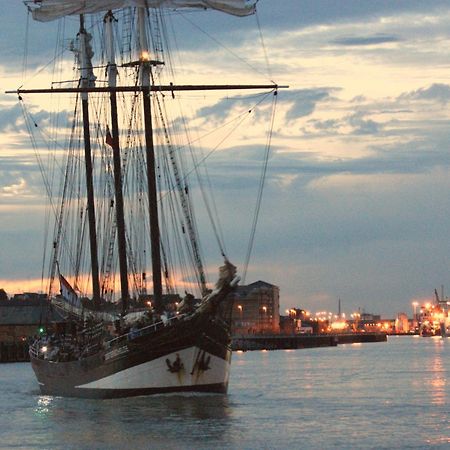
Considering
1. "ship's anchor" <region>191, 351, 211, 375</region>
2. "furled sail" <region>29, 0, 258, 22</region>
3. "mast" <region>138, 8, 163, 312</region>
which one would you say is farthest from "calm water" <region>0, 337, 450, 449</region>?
"furled sail" <region>29, 0, 258, 22</region>

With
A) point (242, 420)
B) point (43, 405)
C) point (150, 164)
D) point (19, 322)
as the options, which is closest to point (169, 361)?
point (242, 420)

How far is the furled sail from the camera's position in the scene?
59938mm

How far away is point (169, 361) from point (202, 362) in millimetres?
1412

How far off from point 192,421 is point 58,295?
78.1ft

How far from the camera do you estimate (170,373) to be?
5400 cm

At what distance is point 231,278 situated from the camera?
54.6m

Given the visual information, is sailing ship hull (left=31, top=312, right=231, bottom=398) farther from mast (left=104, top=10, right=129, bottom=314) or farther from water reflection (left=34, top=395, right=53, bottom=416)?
mast (left=104, top=10, right=129, bottom=314)

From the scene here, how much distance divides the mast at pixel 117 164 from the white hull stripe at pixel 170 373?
6.59m

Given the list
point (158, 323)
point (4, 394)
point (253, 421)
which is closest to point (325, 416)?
point (253, 421)

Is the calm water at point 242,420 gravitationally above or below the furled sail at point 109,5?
below

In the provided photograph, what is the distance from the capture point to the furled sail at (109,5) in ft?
197

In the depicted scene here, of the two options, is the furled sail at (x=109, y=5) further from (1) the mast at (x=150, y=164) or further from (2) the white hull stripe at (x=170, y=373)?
(2) the white hull stripe at (x=170, y=373)

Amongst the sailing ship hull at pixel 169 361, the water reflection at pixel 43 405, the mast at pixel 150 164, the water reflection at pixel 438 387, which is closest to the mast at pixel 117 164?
the mast at pixel 150 164

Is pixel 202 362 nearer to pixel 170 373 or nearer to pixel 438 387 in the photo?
pixel 170 373
